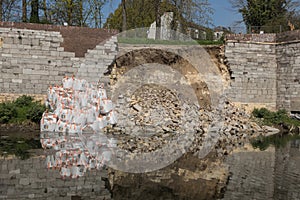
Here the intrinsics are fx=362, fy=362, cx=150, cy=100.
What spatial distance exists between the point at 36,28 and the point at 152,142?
7859 millimetres

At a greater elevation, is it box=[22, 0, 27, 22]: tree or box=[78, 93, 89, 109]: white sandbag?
box=[22, 0, 27, 22]: tree

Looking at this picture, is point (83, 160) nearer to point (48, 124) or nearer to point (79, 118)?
point (79, 118)

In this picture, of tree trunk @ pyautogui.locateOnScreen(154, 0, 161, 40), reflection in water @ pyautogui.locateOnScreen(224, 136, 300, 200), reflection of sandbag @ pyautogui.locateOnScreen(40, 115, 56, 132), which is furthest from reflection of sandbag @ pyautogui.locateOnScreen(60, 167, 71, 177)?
tree trunk @ pyautogui.locateOnScreen(154, 0, 161, 40)

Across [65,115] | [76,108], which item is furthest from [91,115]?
[65,115]

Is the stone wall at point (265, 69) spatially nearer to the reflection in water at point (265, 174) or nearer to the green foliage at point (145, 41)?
the green foliage at point (145, 41)

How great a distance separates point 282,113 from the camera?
1792 cm

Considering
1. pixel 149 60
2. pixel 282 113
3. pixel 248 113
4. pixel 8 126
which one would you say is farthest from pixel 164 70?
pixel 8 126

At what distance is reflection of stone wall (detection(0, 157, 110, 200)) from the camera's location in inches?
241

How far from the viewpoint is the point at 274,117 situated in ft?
58.2

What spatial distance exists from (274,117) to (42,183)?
44.6 ft

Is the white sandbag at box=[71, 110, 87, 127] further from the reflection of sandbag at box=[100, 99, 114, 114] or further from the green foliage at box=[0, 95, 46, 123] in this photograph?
the green foliage at box=[0, 95, 46, 123]

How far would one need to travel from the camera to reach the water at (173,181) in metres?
6.26

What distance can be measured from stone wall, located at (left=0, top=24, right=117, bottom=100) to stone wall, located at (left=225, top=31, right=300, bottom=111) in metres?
6.88

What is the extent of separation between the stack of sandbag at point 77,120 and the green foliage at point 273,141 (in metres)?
5.03
